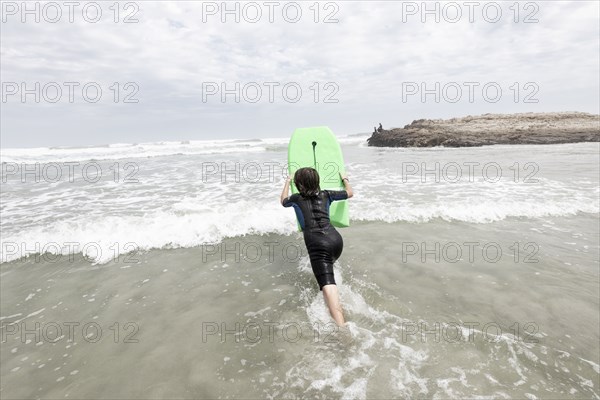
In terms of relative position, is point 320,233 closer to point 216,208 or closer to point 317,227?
point 317,227

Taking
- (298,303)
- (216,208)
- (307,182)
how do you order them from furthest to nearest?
(216,208) < (307,182) < (298,303)

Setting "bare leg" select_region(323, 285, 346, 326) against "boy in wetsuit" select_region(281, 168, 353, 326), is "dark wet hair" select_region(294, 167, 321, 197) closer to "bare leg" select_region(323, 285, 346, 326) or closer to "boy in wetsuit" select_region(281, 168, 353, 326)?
"boy in wetsuit" select_region(281, 168, 353, 326)

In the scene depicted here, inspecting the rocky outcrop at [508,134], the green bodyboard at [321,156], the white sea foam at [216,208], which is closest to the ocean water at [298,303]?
the white sea foam at [216,208]

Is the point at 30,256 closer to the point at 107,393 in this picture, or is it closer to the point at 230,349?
the point at 107,393

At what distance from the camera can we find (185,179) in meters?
14.0

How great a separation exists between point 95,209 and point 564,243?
1144 cm

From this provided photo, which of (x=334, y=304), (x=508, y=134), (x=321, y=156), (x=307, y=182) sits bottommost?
(x=334, y=304)

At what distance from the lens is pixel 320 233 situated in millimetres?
4164

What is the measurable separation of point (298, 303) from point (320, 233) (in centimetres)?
100

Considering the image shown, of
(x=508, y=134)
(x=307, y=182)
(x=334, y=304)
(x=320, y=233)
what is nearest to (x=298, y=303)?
(x=334, y=304)

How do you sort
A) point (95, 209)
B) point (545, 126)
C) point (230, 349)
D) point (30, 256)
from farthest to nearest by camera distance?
point (545, 126) < point (95, 209) < point (30, 256) < point (230, 349)

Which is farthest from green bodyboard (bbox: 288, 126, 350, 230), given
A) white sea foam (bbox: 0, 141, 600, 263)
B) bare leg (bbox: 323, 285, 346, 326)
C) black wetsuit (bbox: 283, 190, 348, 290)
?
Result: bare leg (bbox: 323, 285, 346, 326)

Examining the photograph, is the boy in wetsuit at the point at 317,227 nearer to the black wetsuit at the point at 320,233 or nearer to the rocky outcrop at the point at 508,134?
the black wetsuit at the point at 320,233

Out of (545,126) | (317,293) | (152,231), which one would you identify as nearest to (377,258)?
(317,293)
